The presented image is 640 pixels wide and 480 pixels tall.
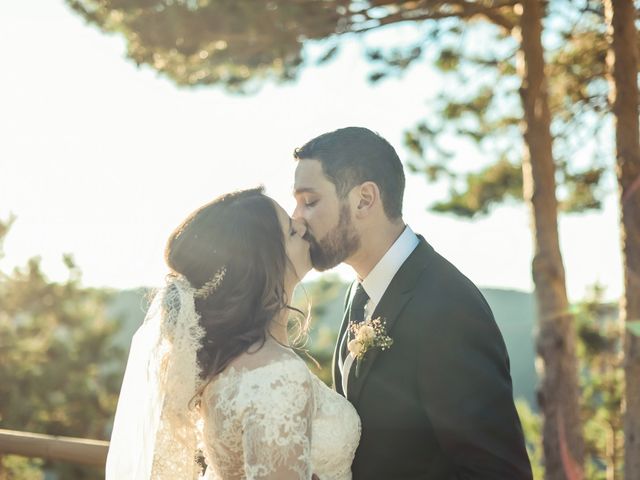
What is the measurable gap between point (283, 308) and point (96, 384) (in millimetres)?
26034

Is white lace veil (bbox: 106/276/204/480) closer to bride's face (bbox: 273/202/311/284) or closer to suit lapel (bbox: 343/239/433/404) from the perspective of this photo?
bride's face (bbox: 273/202/311/284)

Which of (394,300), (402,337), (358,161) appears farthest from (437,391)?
(358,161)

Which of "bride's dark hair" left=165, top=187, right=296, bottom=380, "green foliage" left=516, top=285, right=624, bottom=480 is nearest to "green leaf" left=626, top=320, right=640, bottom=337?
"bride's dark hair" left=165, top=187, right=296, bottom=380

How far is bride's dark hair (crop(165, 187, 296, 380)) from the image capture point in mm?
3145

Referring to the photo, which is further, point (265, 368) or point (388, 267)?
point (388, 267)

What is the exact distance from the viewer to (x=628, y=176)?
28.3ft

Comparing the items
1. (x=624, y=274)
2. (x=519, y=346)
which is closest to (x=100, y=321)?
(x=624, y=274)

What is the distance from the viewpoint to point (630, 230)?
855 cm

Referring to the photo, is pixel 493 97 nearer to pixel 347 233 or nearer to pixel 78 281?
pixel 347 233

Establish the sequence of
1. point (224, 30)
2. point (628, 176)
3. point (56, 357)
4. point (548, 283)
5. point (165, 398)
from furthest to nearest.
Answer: point (56, 357) < point (548, 283) < point (224, 30) < point (628, 176) < point (165, 398)

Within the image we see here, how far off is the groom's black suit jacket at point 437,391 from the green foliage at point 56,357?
59.7 feet

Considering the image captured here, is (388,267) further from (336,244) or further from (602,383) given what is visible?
(602,383)

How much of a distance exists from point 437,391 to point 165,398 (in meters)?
1.04

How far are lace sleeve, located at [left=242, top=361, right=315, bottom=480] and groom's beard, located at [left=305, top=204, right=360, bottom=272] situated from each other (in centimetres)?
70
